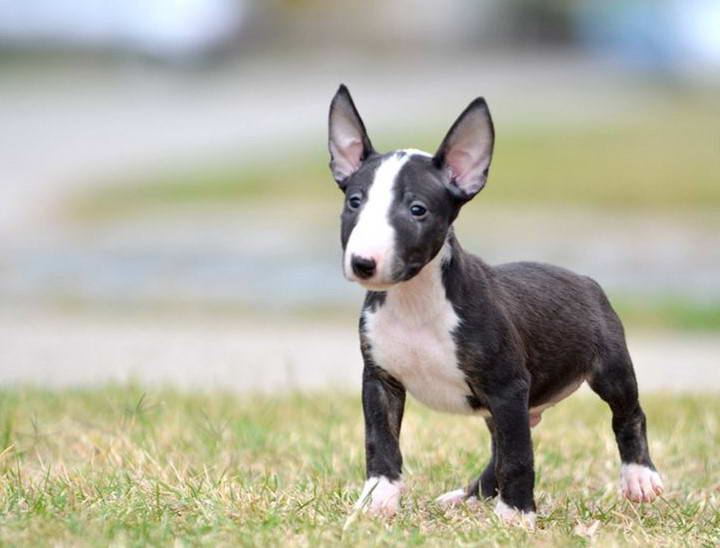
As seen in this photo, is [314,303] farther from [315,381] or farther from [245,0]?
[245,0]

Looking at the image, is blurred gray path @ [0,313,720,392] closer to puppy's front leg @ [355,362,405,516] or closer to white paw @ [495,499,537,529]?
puppy's front leg @ [355,362,405,516]

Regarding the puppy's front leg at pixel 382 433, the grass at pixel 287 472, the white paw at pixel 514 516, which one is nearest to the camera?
the grass at pixel 287 472

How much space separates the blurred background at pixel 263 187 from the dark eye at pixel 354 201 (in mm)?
3810

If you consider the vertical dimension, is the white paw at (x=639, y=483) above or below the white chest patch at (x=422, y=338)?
below

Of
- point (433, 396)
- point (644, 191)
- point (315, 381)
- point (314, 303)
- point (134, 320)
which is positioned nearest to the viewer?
point (433, 396)

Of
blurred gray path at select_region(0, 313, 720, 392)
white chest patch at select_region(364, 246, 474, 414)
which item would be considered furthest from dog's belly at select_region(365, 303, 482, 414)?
blurred gray path at select_region(0, 313, 720, 392)

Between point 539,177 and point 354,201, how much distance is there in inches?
548

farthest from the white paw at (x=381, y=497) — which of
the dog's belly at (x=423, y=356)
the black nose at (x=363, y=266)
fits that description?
the black nose at (x=363, y=266)

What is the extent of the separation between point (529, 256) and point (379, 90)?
783 inches

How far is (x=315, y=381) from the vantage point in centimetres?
898

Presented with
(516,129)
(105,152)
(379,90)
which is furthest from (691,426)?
(379,90)

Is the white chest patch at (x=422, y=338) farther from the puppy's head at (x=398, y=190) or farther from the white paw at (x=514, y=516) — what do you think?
the white paw at (x=514, y=516)

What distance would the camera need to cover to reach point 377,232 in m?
4.46

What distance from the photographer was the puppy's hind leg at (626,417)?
17.1 ft
